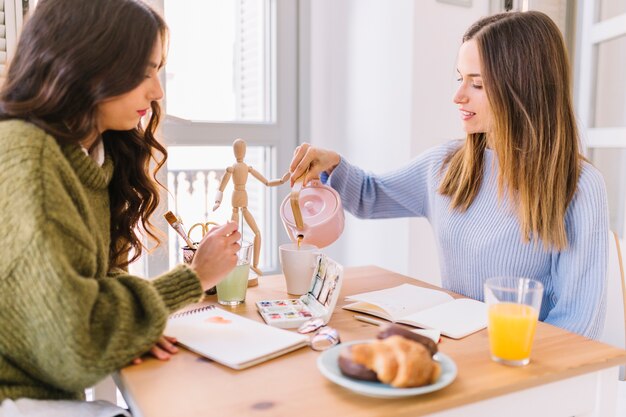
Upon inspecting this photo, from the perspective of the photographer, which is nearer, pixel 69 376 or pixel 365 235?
pixel 69 376

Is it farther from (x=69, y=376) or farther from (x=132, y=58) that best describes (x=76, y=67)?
(x=69, y=376)

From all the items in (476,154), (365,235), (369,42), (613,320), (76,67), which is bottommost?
(613,320)

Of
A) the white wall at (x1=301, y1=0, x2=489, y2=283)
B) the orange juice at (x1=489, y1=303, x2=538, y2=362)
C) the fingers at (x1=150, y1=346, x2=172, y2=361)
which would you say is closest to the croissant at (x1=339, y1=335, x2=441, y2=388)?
the orange juice at (x1=489, y1=303, x2=538, y2=362)

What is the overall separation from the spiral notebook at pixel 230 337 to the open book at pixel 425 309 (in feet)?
0.67

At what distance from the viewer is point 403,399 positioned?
2.31 ft

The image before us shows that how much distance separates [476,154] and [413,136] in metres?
0.66

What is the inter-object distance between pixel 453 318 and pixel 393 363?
1.22 ft

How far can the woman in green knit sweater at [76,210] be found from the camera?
71 cm

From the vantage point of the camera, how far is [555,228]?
119 cm

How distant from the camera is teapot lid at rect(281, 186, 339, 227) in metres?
1.28

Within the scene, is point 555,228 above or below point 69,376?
above

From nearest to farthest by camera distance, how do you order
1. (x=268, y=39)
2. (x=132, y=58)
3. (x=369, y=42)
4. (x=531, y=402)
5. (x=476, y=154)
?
(x=531, y=402), (x=132, y=58), (x=476, y=154), (x=369, y=42), (x=268, y=39)

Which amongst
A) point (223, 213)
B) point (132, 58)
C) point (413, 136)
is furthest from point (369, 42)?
point (132, 58)

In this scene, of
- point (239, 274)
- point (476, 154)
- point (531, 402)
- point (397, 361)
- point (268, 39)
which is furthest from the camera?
point (268, 39)
